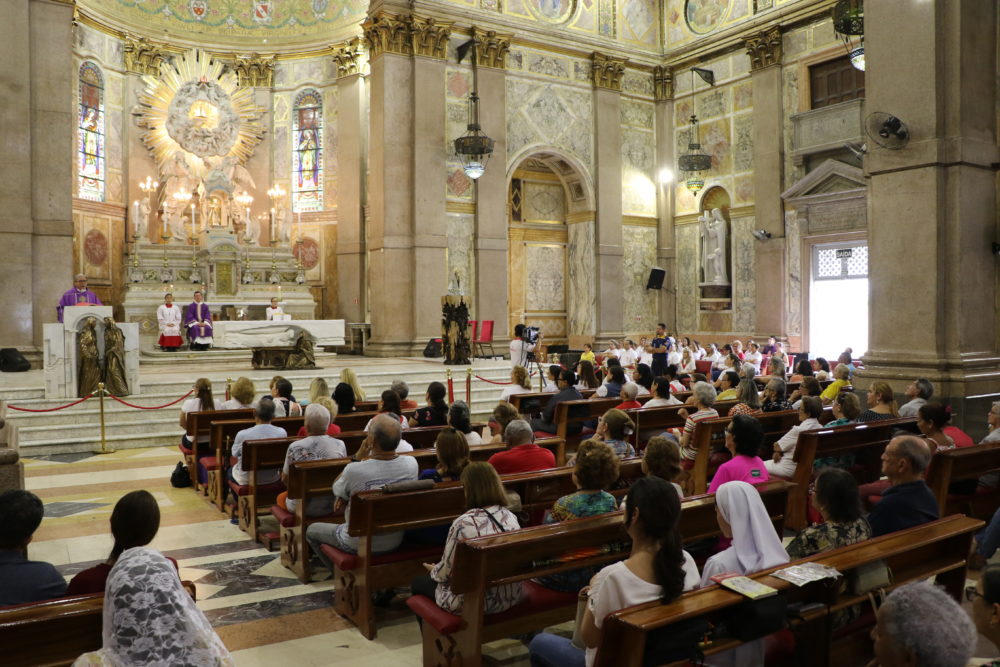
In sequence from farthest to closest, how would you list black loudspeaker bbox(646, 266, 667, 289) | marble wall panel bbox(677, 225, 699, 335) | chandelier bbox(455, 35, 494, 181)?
black loudspeaker bbox(646, 266, 667, 289), marble wall panel bbox(677, 225, 699, 335), chandelier bbox(455, 35, 494, 181)

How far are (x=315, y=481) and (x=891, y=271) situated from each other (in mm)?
6980

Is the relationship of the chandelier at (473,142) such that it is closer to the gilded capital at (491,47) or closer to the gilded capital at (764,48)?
the gilded capital at (491,47)

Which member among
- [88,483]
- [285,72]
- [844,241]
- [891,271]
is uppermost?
[285,72]

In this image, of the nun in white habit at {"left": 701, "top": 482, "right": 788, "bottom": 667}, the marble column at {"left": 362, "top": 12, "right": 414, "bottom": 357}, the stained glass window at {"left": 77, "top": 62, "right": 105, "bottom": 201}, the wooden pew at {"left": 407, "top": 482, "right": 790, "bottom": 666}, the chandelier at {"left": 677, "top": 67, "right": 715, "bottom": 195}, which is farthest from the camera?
the chandelier at {"left": 677, "top": 67, "right": 715, "bottom": 195}

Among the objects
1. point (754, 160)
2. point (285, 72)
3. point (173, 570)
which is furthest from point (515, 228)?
point (173, 570)

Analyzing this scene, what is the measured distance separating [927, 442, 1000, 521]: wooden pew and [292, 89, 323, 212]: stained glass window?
763 inches

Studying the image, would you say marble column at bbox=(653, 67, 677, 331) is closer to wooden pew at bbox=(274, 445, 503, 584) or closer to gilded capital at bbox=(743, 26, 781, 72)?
gilded capital at bbox=(743, 26, 781, 72)

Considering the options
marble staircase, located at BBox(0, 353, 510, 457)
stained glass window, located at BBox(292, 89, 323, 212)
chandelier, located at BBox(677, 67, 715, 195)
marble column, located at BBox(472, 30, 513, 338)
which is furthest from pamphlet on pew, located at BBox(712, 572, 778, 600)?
stained glass window, located at BBox(292, 89, 323, 212)

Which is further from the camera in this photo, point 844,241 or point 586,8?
point 586,8

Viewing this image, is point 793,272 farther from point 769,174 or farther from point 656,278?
point 656,278

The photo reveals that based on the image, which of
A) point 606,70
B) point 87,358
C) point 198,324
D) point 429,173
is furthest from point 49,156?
point 606,70

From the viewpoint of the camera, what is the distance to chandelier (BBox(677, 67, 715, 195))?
19.5m

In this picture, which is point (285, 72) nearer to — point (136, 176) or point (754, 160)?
point (136, 176)

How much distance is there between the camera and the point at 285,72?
22.2 m
